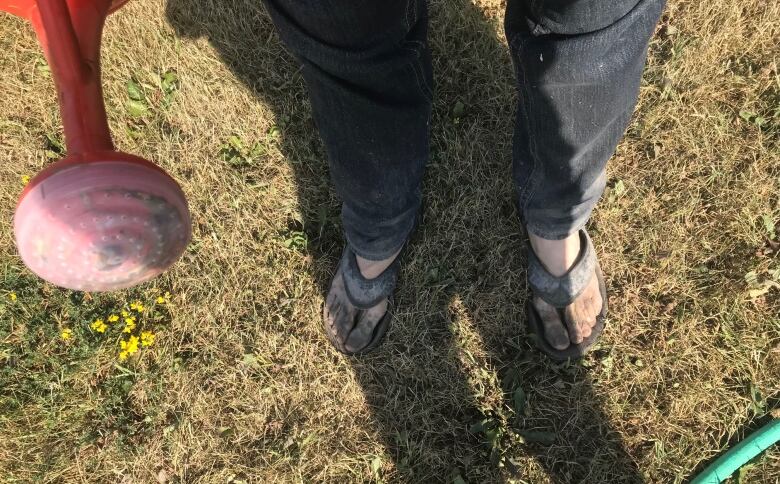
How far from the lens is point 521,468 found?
1754 millimetres

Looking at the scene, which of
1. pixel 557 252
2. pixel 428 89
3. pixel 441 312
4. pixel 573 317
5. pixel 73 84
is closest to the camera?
pixel 73 84

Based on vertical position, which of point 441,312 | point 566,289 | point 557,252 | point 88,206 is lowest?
point 441,312

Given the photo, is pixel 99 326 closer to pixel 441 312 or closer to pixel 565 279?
pixel 441 312

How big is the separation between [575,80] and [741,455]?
1.26 meters

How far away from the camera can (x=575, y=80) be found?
1.08 m

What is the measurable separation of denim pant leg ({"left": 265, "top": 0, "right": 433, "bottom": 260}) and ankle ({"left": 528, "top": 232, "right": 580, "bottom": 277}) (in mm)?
368

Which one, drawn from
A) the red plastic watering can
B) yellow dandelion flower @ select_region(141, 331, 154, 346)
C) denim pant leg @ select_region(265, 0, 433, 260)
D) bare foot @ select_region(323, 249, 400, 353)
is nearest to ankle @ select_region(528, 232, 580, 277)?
denim pant leg @ select_region(265, 0, 433, 260)

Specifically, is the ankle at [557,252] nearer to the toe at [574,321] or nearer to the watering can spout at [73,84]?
the toe at [574,321]

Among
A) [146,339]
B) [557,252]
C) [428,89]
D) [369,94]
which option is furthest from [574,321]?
[146,339]

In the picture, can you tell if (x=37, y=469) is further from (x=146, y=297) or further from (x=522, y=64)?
(x=522, y=64)

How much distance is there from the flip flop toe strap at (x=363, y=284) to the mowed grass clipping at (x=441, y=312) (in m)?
0.11

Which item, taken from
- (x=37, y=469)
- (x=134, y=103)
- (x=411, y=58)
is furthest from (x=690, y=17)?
(x=37, y=469)

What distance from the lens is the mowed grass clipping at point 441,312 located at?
1782 mm

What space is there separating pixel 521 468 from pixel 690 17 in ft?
5.08
